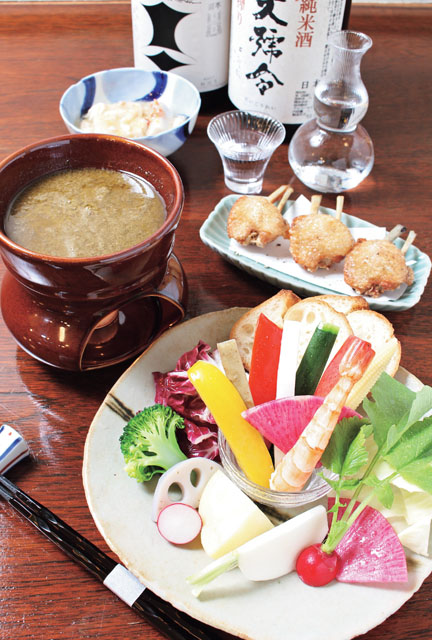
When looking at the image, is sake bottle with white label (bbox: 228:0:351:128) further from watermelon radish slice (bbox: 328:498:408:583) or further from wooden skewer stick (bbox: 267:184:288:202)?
watermelon radish slice (bbox: 328:498:408:583)

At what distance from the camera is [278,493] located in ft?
2.85

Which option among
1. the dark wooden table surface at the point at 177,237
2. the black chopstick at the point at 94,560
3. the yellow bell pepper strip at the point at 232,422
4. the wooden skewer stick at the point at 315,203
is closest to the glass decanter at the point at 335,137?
the dark wooden table surface at the point at 177,237

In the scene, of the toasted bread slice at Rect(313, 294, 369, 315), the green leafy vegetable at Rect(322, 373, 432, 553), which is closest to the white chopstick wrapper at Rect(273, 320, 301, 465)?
the green leafy vegetable at Rect(322, 373, 432, 553)

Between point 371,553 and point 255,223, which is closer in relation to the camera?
point 371,553

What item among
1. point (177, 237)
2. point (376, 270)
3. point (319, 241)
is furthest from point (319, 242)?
point (177, 237)

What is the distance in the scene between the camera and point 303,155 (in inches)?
60.9

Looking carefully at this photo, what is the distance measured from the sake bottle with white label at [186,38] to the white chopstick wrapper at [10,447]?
1.17 m

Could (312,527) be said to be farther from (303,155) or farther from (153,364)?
(303,155)

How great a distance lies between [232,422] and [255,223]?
1.79ft

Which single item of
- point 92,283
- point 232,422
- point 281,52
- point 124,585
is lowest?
point 124,585

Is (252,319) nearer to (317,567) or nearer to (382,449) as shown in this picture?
(382,449)

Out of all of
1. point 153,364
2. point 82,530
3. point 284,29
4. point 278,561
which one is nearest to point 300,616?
point 278,561

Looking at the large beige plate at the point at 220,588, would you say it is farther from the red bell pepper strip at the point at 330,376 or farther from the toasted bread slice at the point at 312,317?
the toasted bread slice at the point at 312,317

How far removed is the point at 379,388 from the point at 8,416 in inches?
25.3
